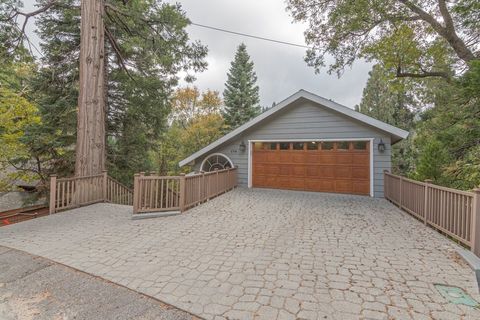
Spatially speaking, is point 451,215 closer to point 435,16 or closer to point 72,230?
point 72,230

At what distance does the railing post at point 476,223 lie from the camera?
330cm

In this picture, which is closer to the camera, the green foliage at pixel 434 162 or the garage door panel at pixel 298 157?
the green foliage at pixel 434 162

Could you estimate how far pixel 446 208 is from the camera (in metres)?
4.20

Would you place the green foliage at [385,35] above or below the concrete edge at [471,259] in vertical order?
above

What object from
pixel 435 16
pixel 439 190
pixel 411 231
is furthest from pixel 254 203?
pixel 435 16

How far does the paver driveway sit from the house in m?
2.67

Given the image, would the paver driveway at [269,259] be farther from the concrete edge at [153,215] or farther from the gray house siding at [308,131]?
the gray house siding at [308,131]

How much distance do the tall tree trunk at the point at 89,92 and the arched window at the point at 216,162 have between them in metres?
4.54

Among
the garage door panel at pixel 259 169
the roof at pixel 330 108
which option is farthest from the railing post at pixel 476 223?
the garage door panel at pixel 259 169

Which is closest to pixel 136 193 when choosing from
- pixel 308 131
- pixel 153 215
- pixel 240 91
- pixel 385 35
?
pixel 153 215

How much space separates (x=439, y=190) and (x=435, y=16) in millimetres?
7162

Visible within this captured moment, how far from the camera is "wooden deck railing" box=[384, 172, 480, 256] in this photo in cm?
340

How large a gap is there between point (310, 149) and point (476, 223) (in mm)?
6031

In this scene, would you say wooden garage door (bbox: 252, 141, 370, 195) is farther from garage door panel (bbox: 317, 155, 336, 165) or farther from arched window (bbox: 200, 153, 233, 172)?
arched window (bbox: 200, 153, 233, 172)
